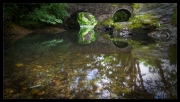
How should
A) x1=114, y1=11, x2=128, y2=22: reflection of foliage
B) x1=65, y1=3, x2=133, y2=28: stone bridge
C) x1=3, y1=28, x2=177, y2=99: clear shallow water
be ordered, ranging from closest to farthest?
1. x1=3, y1=28, x2=177, y2=99: clear shallow water
2. x1=65, y1=3, x2=133, y2=28: stone bridge
3. x1=114, y1=11, x2=128, y2=22: reflection of foliage

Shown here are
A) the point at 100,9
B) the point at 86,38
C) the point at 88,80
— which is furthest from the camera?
the point at 100,9

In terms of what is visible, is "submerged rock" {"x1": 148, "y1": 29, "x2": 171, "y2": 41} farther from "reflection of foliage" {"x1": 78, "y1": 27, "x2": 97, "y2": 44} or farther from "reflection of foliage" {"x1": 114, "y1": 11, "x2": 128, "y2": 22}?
"reflection of foliage" {"x1": 114, "y1": 11, "x2": 128, "y2": 22}

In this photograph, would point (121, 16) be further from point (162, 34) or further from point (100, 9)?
point (162, 34)

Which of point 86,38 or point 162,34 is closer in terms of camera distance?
point 86,38

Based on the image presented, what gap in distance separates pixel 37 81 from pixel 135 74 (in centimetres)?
179

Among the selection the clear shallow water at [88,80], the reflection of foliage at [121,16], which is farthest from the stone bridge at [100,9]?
the clear shallow water at [88,80]

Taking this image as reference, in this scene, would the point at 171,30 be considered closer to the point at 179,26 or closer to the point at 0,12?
the point at 179,26

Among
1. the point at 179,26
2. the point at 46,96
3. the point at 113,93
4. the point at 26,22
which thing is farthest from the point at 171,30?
the point at 26,22

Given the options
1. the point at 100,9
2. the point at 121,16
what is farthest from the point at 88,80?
the point at 121,16

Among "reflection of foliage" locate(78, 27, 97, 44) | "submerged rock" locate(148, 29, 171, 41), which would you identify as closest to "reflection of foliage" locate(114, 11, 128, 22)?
"reflection of foliage" locate(78, 27, 97, 44)

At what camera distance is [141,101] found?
5.92 feet

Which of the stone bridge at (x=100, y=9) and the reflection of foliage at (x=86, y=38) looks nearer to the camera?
the reflection of foliage at (x=86, y=38)

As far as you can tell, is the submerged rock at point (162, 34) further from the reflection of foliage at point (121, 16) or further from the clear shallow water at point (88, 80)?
the reflection of foliage at point (121, 16)

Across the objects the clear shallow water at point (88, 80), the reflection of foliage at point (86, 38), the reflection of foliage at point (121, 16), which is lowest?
the clear shallow water at point (88, 80)
